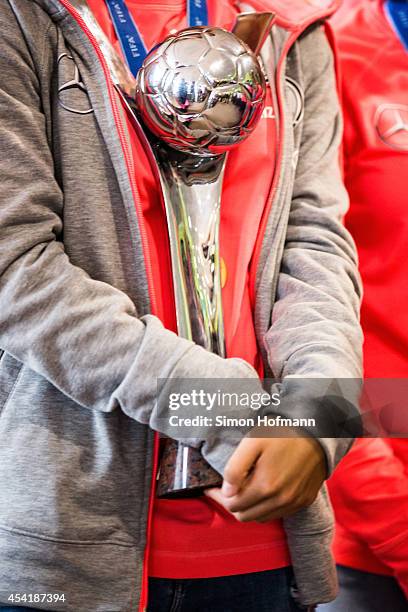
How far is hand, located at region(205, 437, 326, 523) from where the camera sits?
27.2 inches

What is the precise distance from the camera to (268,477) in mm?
696

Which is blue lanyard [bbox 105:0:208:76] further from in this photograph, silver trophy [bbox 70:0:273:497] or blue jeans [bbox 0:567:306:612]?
blue jeans [bbox 0:567:306:612]

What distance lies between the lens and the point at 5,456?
0.74 meters

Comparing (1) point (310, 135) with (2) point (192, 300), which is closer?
(2) point (192, 300)

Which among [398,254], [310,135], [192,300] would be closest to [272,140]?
[310,135]

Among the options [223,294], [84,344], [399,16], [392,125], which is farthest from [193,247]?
[399,16]

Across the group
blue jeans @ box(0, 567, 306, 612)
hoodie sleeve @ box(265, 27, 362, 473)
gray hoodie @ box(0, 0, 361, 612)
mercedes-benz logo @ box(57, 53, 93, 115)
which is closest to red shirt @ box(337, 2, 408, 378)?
hoodie sleeve @ box(265, 27, 362, 473)

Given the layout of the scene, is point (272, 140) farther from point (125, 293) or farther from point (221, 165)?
point (125, 293)

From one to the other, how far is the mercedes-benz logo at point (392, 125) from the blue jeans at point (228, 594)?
2.11 ft

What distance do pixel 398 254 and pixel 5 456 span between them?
639 millimetres

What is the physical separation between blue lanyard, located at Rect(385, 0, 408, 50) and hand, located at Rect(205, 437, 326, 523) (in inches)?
30.1

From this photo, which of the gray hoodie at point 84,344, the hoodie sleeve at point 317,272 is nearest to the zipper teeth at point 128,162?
the gray hoodie at point 84,344

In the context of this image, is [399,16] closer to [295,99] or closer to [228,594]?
[295,99]

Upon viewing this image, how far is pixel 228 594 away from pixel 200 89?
49 centimetres
